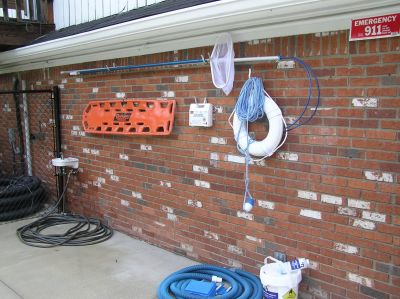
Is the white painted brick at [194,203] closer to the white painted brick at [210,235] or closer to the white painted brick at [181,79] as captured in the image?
the white painted brick at [210,235]

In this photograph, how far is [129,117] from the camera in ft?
14.8

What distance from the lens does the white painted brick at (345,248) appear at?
2.87 m

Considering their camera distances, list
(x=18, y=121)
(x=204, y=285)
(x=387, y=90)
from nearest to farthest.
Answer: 1. (x=387, y=90)
2. (x=204, y=285)
3. (x=18, y=121)

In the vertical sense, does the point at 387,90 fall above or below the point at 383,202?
above

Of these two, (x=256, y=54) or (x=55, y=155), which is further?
(x=55, y=155)

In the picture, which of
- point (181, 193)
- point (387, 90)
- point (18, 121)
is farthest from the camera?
point (18, 121)

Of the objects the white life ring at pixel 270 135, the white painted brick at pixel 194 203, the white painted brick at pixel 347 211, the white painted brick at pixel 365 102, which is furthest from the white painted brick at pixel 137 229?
the white painted brick at pixel 365 102

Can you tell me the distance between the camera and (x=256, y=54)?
3.30 metres

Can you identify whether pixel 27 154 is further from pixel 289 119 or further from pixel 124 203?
pixel 289 119

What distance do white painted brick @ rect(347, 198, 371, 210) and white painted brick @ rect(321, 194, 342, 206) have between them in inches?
2.9

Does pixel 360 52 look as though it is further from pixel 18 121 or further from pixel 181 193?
pixel 18 121

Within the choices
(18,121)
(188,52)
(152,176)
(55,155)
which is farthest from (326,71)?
(18,121)

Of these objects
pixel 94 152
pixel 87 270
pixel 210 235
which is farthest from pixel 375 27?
pixel 94 152

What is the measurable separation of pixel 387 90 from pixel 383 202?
0.75 m
